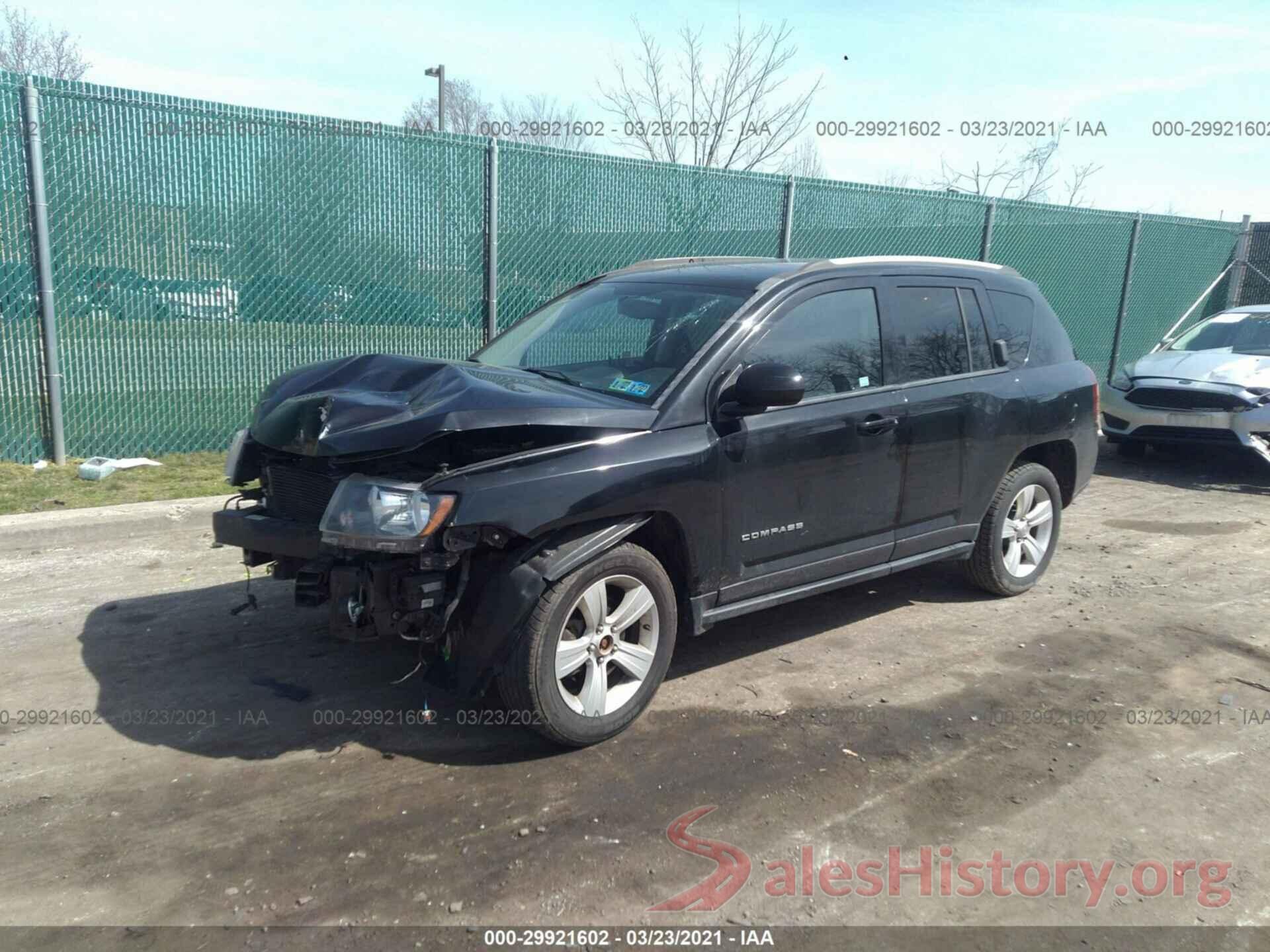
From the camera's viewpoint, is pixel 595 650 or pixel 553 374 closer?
pixel 595 650

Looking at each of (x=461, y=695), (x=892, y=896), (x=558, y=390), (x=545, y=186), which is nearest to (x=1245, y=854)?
(x=892, y=896)

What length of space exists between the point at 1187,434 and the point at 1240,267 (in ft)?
31.2

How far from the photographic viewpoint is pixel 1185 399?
9836mm

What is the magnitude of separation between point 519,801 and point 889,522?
242cm

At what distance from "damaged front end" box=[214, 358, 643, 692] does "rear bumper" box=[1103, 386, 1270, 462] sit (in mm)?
7798

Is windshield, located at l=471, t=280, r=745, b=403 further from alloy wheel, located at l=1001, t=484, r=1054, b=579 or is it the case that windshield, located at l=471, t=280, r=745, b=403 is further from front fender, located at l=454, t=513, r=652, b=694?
alloy wheel, located at l=1001, t=484, r=1054, b=579

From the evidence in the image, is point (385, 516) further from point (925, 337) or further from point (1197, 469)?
point (1197, 469)

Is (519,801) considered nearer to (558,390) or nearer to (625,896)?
(625,896)

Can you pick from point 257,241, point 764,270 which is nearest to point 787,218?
point 257,241

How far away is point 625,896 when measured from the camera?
3029 millimetres

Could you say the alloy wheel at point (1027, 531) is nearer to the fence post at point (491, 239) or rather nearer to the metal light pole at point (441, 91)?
the fence post at point (491, 239)

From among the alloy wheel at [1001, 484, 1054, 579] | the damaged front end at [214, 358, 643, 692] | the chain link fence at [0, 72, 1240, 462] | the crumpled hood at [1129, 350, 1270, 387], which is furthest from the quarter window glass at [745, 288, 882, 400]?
the crumpled hood at [1129, 350, 1270, 387]

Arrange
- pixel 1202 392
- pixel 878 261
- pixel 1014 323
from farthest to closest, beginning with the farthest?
pixel 1202 392 < pixel 1014 323 < pixel 878 261

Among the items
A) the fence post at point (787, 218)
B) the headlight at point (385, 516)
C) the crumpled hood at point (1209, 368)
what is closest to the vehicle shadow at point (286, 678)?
the headlight at point (385, 516)
